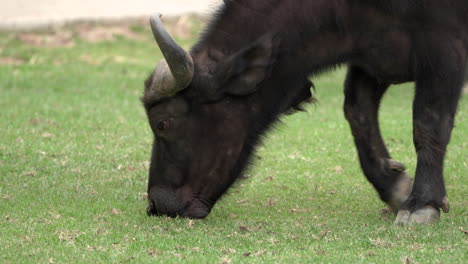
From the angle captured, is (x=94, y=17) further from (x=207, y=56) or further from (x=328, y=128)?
(x=207, y=56)

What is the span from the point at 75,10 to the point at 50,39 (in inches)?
45.7

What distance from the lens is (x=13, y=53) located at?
55.8 feet

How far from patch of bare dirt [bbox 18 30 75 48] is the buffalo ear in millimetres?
11518

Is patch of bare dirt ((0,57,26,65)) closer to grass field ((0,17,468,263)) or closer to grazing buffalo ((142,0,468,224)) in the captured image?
grass field ((0,17,468,263))

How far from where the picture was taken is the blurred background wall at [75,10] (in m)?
18.4

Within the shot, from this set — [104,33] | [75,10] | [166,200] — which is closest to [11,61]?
[104,33]

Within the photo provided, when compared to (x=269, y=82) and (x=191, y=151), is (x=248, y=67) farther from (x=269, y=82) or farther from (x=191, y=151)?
(x=191, y=151)

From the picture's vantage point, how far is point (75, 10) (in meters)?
18.7

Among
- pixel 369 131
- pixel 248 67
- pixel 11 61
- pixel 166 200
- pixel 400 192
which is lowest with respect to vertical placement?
pixel 11 61

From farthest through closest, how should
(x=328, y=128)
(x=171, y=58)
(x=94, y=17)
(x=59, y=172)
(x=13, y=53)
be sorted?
(x=94, y=17) → (x=13, y=53) → (x=328, y=128) → (x=59, y=172) → (x=171, y=58)

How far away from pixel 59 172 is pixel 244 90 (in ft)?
9.62

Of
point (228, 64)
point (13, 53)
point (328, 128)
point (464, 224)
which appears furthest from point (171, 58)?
point (13, 53)

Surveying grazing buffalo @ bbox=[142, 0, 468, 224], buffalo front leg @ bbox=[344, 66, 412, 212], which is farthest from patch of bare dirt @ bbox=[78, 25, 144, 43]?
grazing buffalo @ bbox=[142, 0, 468, 224]

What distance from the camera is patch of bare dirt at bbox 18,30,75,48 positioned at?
17625 mm
